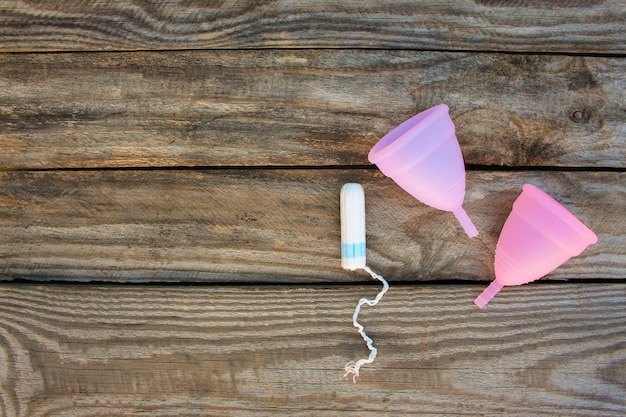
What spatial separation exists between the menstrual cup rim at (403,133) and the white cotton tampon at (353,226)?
9cm

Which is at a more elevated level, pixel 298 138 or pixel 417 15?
pixel 417 15

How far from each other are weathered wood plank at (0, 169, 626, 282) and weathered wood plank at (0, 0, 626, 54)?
261mm

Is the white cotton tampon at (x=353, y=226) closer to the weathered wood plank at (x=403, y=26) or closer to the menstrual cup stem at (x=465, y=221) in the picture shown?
the menstrual cup stem at (x=465, y=221)

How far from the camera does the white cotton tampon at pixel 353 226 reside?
3.23 ft

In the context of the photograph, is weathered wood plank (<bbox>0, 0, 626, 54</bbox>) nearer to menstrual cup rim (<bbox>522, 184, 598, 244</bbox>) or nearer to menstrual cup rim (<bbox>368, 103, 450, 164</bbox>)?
menstrual cup rim (<bbox>368, 103, 450, 164</bbox>)

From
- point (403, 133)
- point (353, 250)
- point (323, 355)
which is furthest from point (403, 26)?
point (323, 355)

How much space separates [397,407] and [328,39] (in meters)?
0.74

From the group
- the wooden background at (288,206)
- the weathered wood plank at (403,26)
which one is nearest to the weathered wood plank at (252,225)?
the wooden background at (288,206)

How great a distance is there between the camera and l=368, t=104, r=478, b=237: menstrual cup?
34.9 inches

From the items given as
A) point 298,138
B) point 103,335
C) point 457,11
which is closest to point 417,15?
point 457,11

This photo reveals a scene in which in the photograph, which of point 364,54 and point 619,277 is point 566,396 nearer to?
point 619,277

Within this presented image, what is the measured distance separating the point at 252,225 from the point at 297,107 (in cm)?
25

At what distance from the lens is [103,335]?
1.03 m

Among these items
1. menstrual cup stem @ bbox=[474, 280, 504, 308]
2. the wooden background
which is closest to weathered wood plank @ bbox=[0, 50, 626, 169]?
the wooden background
